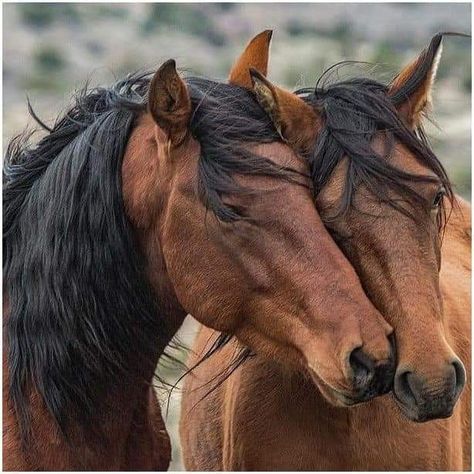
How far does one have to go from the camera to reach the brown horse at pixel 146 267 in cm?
298

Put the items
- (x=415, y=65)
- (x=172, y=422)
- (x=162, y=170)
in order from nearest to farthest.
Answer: (x=162, y=170)
(x=415, y=65)
(x=172, y=422)

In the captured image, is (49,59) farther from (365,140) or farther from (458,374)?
(458,374)

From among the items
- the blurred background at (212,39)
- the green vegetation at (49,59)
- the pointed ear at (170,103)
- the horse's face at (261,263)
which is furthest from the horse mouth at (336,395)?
the green vegetation at (49,59)

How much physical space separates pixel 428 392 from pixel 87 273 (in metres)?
A: 1.12

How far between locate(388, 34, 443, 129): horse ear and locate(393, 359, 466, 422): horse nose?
873 mm

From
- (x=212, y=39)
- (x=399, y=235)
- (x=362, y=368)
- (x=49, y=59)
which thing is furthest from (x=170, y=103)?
(x=212, y=39)

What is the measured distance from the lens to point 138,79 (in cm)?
353

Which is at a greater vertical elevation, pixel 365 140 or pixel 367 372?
pixel 365 140

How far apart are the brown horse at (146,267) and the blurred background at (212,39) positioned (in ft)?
52.3

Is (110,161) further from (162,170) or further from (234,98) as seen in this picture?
(234,98)

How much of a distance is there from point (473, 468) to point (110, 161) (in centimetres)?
197

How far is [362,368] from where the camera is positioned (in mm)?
2861

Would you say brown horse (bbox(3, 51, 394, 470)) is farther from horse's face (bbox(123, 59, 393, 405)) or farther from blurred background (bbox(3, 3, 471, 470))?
blurred background (bbox(3, 3, 471, 470))

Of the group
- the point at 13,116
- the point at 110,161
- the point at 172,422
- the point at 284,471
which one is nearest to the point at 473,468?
the point at 284,471
